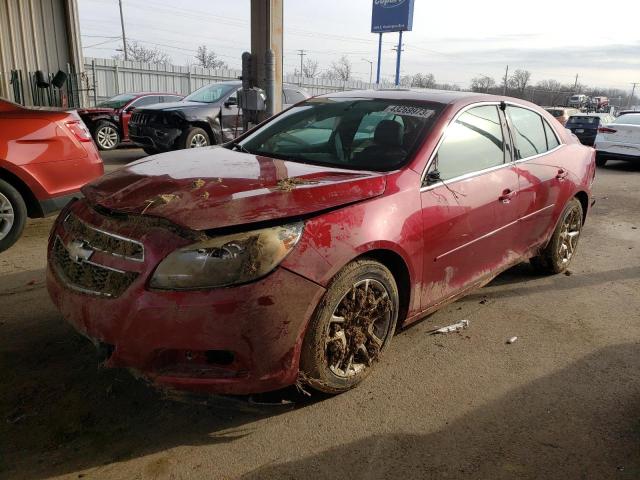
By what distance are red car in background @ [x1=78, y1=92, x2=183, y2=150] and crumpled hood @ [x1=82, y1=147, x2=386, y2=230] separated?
10.7 m

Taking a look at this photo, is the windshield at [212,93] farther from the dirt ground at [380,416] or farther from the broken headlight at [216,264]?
the broken headlight at [216,264]

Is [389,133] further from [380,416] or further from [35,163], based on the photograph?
[35,163]

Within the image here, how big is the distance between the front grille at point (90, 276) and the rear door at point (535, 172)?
286 cm

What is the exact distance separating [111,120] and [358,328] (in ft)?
39.4

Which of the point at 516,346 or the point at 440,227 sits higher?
the point at 440,227

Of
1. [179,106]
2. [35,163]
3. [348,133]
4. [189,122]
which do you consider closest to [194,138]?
[189,122]

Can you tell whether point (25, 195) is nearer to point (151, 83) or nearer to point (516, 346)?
point (516, 346)

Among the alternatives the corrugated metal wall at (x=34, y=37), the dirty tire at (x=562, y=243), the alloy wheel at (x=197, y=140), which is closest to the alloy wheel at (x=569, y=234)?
the dirty tire at (x=562, y=243)

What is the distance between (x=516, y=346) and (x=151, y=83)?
78.0 ft

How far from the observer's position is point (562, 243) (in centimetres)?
491

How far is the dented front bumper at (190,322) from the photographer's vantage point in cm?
226

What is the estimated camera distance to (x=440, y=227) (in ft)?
10.4

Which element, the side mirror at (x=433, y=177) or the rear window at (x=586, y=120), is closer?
the side mirror at (x=433, y=177)

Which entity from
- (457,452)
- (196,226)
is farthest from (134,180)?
(457,452)
